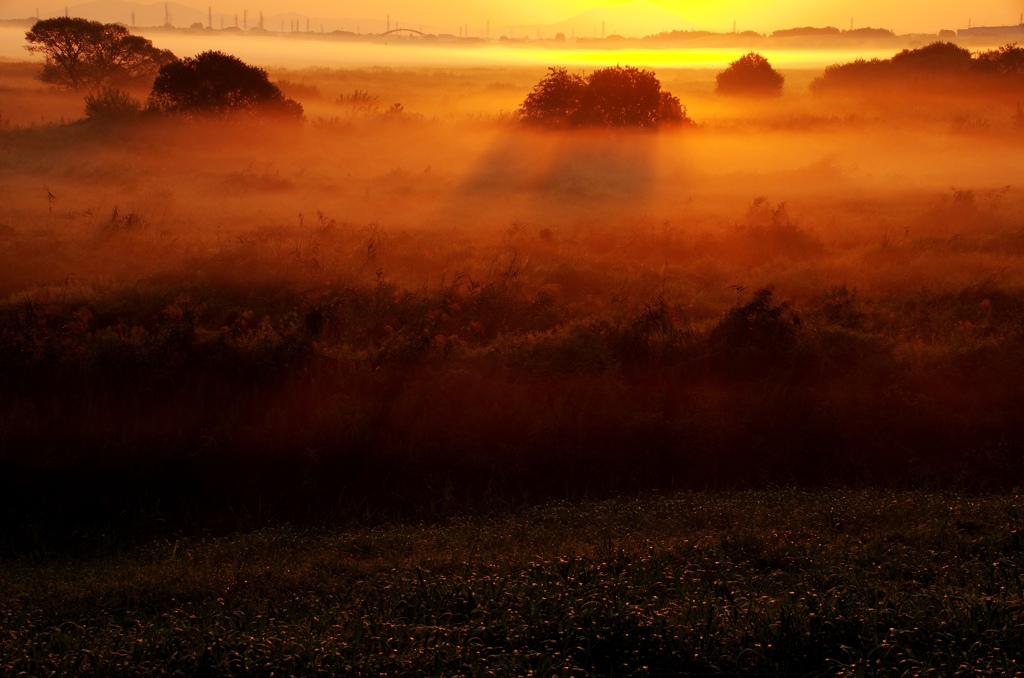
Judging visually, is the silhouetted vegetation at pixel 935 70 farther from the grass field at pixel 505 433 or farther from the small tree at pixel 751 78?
the grass field at pixel 505 433

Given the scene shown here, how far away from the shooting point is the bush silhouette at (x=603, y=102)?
28.5m

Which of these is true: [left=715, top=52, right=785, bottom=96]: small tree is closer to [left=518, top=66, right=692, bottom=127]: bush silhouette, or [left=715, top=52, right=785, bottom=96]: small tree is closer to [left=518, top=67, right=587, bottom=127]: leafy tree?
[left=518, top=66, right=692, bottom=127]: bush silhouette

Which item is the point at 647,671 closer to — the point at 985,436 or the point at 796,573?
the point at 796,573

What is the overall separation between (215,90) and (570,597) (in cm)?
2547

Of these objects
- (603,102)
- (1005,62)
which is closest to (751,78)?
(1005,62)

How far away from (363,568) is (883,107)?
3514cm

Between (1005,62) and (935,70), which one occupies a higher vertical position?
(1005,62)

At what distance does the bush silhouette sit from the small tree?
1428cm

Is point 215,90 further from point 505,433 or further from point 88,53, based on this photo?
point 505,433

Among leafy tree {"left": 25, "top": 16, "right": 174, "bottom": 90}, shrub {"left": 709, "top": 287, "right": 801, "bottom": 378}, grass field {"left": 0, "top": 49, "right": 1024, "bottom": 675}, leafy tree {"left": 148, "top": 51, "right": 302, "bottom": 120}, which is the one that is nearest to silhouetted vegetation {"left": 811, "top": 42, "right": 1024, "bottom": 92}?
grass field {"left": 0, "top": 49, "right": 1024, "bottom": 675}

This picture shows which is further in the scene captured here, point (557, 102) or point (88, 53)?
point (88, 53)

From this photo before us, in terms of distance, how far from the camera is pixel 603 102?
29000 millimetres

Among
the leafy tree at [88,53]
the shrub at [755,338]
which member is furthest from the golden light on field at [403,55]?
the shrub at [755,338]

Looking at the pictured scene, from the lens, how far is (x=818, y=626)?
464 centimetres
